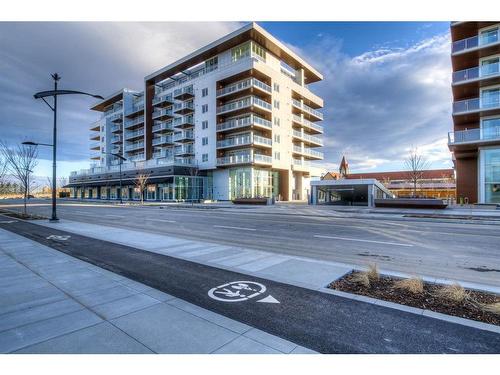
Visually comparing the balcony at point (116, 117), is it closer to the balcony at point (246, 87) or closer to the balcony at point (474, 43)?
the balcony at point (246, 87)

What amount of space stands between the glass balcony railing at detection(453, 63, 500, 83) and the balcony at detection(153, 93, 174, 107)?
46373 millimetres

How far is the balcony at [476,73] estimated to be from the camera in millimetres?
27000

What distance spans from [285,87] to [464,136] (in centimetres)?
3061

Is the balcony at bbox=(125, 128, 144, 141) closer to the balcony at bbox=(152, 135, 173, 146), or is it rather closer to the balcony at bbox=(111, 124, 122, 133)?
the balcony at bbox=(152, 135, 173, 146)

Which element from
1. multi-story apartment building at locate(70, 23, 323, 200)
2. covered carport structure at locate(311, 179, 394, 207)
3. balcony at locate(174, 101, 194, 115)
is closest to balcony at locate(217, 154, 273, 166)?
multi-story apartment building at locate(70, 23, 323, 200)

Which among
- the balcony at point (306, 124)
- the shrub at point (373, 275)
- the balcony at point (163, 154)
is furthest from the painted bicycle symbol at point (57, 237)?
the balcony at point (306, 124)

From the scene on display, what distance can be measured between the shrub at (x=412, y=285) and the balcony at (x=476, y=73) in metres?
32.1

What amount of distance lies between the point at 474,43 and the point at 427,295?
1359 inches

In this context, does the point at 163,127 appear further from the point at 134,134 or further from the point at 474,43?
the point at 474,43

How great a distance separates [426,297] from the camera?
479 cm

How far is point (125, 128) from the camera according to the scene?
226 ft

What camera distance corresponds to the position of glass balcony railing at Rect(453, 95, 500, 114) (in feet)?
89.9

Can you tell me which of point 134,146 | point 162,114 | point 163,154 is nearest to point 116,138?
point 134,146

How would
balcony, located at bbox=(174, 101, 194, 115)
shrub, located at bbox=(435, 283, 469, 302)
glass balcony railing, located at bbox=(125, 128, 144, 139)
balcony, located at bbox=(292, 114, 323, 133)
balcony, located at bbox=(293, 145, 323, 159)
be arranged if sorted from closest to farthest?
shrub, located at bbox=(435, 283, 469, 302) → balcony, located at bbox=(174, 101, 194, 115) → balcony, located at bbox=(292, 114, 323, 133) → balcony, located at bbox=(293, 145, 323, 159) → glass balcony railing, located at bbox=(125, 128, 144, 139)
